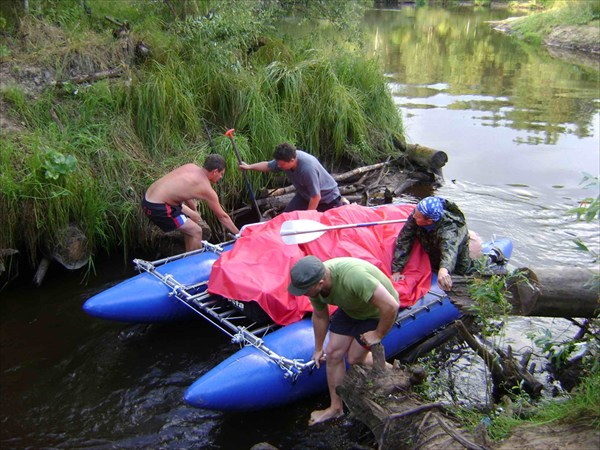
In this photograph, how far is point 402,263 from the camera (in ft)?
17.4

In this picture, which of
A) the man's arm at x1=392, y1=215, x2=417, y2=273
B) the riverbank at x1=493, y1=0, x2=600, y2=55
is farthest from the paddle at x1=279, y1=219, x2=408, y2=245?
the riverbank at x1=493, y1=0, x2=600, y2=55

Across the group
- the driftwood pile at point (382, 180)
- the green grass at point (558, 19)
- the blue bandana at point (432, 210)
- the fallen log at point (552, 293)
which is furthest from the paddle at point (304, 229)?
the green grass at point (558, 19)

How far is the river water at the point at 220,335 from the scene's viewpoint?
4445mm

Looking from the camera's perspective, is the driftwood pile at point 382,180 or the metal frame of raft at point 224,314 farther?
the driftwood pile at point 382,180

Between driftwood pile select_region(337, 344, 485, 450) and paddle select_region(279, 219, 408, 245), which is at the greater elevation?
paddle select_region(279, 219, 408, 245)

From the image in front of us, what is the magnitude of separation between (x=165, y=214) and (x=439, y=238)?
114 inches

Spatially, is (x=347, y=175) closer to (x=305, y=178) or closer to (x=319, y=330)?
(x=305, y=178)

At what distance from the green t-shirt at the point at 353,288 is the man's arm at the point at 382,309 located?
5 centimetres

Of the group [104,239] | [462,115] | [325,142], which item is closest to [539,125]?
[462,115]

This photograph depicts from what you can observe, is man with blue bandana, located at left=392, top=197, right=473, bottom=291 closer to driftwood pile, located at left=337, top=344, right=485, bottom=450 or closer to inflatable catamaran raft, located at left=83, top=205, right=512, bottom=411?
inflatable catamaran raft, located at left=83, top=205, right=512, bottom=411

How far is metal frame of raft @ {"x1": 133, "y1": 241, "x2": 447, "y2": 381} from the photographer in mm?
Answer: 4438

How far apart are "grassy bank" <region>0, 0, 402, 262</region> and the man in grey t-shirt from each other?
1281 mm

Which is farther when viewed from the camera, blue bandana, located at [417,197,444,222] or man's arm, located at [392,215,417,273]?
man's arm, located at [392,215,417,273]

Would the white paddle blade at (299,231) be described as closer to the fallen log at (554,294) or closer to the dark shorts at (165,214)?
the dark shorts at (165,214)
